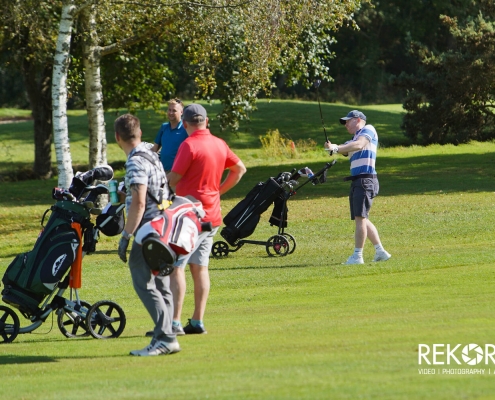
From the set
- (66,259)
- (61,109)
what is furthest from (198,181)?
(61,109)

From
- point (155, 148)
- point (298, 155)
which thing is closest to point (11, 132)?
point (298, 155)

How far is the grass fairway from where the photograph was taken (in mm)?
5794

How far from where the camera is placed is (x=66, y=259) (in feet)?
26.1

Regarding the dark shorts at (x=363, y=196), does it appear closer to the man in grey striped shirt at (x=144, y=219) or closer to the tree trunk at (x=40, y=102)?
the man in grey striped shirt at (x=144, y=219)

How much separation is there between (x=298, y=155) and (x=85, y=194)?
26352mm

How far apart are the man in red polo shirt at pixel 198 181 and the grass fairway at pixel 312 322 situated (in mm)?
363

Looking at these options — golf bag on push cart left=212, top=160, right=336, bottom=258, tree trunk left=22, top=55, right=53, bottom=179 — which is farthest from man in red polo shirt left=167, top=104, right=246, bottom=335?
tree trunk left=22, top=55, right=53, bottom=179

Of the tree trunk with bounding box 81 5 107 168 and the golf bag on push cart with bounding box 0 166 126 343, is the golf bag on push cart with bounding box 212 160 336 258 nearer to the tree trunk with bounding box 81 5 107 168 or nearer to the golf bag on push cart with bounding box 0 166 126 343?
the golf bag on push cart with bounding box 0 166 126 343

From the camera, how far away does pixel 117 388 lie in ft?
19.9

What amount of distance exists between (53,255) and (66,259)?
0.38 ft

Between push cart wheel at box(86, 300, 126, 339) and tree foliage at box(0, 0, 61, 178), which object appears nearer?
push cart wheel at box(86, 300, 126, 339)

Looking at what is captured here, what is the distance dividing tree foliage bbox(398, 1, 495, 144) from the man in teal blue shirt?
2266cm

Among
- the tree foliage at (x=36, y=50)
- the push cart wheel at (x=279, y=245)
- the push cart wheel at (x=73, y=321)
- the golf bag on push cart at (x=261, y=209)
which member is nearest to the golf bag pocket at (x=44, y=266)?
the push cart wheel at (x=73, y=321)

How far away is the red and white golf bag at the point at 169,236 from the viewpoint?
6770mm
